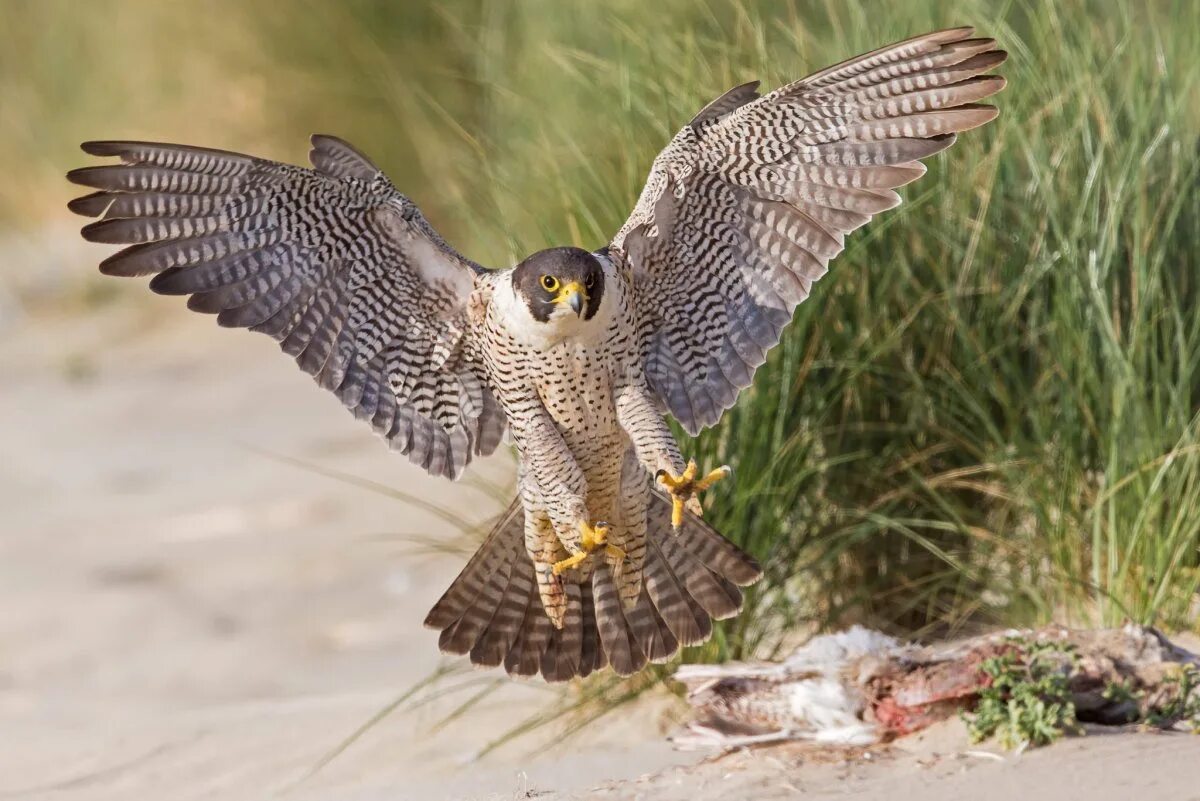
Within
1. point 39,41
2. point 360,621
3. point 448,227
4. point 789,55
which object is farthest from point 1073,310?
point 39,41

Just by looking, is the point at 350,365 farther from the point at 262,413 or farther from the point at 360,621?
the point at 262,413

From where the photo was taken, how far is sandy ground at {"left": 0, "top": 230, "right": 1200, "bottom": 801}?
4.07 metres

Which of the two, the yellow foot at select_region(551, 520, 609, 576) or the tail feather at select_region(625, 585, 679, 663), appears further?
the tail feather at select_region(625, 585, 679, 663)

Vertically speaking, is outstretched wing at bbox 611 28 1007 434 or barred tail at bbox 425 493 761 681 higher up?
outstretched wing at bbox 611 28 1007 434

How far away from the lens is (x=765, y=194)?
436 cm

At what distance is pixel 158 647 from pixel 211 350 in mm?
4142

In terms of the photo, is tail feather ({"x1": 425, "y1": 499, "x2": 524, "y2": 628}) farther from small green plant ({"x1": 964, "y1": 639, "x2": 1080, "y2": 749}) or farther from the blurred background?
small green plant ({"x1": 964, "y1": 639, "x2": 1080, "y2": 749})

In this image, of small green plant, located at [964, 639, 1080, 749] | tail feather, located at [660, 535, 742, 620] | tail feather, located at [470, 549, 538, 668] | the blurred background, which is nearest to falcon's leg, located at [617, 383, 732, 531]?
tail feather, located at [660, 535, 742, 620]

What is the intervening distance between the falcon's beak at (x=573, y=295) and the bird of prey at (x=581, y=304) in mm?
24

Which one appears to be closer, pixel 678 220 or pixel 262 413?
pixel 678 220

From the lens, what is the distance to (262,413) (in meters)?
9.75

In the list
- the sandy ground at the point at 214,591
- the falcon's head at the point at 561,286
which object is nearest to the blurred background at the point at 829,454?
the sandy ground at the point at 214,591

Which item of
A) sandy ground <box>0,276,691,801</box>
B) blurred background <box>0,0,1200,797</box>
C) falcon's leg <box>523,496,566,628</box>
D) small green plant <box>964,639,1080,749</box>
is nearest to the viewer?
small green plant <box>964,639,1080,749</box>

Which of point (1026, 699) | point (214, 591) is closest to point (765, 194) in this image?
point (1026, 699)
